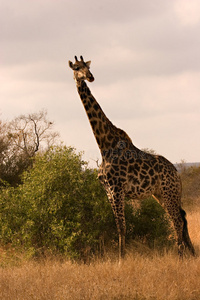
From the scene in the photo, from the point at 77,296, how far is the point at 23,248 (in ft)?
11.6

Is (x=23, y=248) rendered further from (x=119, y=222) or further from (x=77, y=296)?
(x=77, y=296)

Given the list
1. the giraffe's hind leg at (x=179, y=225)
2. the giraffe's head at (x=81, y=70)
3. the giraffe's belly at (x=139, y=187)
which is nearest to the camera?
the giraffe's head at (x=81, y=70)

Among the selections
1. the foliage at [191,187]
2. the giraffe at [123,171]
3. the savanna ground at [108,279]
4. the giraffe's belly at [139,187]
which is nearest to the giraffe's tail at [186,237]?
the giraffe at [123,171]

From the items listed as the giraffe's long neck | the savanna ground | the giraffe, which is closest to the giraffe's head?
the giraffe

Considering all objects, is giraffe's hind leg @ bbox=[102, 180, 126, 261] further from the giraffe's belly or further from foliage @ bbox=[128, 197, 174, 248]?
foliage @ bbox=[128, 197, 174, 248]

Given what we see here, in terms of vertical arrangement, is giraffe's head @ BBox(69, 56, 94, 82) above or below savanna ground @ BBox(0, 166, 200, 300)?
above

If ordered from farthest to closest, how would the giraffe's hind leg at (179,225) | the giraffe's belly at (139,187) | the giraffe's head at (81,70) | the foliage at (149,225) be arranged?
1. the foliage at (149,225)
2. the giraffe's hind leg at (179,225)
3. the giraffe's belly at (139,187)
4. the giraffe's head at (81,70)

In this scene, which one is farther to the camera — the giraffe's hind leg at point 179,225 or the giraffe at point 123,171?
the giraffe's hind leg at point 179,225

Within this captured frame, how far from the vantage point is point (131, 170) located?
26.3 ft

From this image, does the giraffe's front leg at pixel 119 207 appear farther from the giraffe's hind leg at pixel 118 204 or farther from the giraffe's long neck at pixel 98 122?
the giraffe's long neck at pixel 98 122

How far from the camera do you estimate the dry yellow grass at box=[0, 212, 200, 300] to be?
5.73m

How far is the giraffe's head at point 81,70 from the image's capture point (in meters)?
7.81

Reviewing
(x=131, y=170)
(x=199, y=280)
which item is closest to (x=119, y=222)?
(x=131, y=170)

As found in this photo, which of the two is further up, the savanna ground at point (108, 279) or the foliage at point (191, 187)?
the foliage at point (191, 187)
